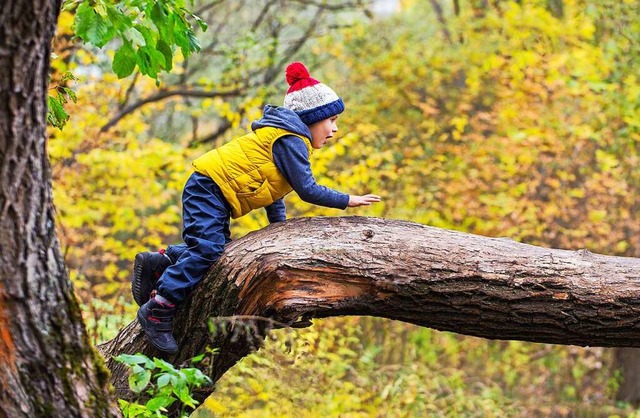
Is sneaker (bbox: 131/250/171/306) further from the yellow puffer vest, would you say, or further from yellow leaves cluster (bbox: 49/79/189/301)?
yellow leaves cluster (bbox: 49/79/189/301)

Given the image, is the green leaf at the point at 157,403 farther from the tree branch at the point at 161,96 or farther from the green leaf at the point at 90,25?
the tree branch at the point at 161,96

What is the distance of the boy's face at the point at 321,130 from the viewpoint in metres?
3.79

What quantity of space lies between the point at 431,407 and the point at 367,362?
785 mm

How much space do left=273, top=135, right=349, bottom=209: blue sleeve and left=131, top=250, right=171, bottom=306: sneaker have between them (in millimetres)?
672

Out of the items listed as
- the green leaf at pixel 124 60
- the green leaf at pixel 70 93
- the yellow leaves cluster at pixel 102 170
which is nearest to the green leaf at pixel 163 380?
the green leaf at pixel 124 60

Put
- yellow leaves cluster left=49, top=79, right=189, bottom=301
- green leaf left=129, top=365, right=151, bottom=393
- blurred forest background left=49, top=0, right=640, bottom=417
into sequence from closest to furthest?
green leaf left=129, top=365, right=151, bottom=393 < yellow leaves cluster left=49, top=79, right=189, bottom=301 < blurred forest background left=49, top=0, right=640, bottom=417

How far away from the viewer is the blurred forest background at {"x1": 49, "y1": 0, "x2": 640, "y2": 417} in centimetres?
797

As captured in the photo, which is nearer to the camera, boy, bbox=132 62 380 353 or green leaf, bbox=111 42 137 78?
green leaf, bbox=111 42 137 78

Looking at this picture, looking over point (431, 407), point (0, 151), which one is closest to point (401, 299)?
point (0, 151)

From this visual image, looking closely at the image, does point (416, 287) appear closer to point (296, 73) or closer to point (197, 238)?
A: point (197, 238)

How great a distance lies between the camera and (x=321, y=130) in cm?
380

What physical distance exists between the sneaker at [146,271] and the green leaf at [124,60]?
818 millimetres

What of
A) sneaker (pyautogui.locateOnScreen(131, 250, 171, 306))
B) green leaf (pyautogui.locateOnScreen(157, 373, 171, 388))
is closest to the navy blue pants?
sneaker (pyautogui.locateOnScreen(131, 250, 171, 306))

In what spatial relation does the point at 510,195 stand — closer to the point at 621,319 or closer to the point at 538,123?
the point at 538,123
